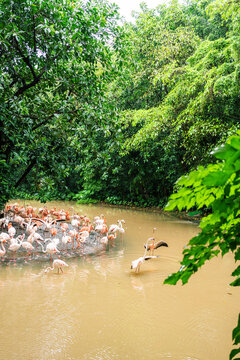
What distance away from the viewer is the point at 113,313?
→ 3.86m

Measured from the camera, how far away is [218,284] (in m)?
4.93

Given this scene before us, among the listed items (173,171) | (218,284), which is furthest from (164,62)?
(218,284)

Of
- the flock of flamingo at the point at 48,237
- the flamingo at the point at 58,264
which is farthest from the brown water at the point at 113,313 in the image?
the flock of flamingo at the point at 48,237

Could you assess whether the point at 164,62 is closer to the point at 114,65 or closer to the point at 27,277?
the point at 114,65

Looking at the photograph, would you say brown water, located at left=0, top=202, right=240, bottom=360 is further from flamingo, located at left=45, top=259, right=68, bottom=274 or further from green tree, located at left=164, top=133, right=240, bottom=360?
green tree, located at left=164, top=133, right=240, bottom=360

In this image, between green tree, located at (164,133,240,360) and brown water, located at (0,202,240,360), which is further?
brown water, located at (0,202,240,360)

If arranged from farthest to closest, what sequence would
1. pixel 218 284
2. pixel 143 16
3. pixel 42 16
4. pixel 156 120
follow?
pixel 143 16 < pixel 156 120 < pixel 42 16 < pixel 218 284

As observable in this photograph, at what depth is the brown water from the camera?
10.0 feet

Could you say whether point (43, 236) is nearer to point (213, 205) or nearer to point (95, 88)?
point (95, 88)

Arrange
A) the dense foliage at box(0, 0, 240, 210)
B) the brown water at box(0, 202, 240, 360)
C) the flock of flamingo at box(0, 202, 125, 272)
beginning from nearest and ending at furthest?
1. the brown water at box(0, 202, 240, 360)
2. the dense foliage at box(0, 0, 240, 210)
3. the flock of flamingo at box(0, 202, 125, 272)

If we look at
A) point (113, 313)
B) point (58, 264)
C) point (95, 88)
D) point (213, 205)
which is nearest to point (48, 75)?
point (95, 88)

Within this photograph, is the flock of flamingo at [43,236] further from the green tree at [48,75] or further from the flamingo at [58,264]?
the green tree at [48,75]

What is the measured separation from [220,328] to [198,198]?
3295mm

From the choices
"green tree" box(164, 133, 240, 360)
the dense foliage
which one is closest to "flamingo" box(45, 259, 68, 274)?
the dense foliage
